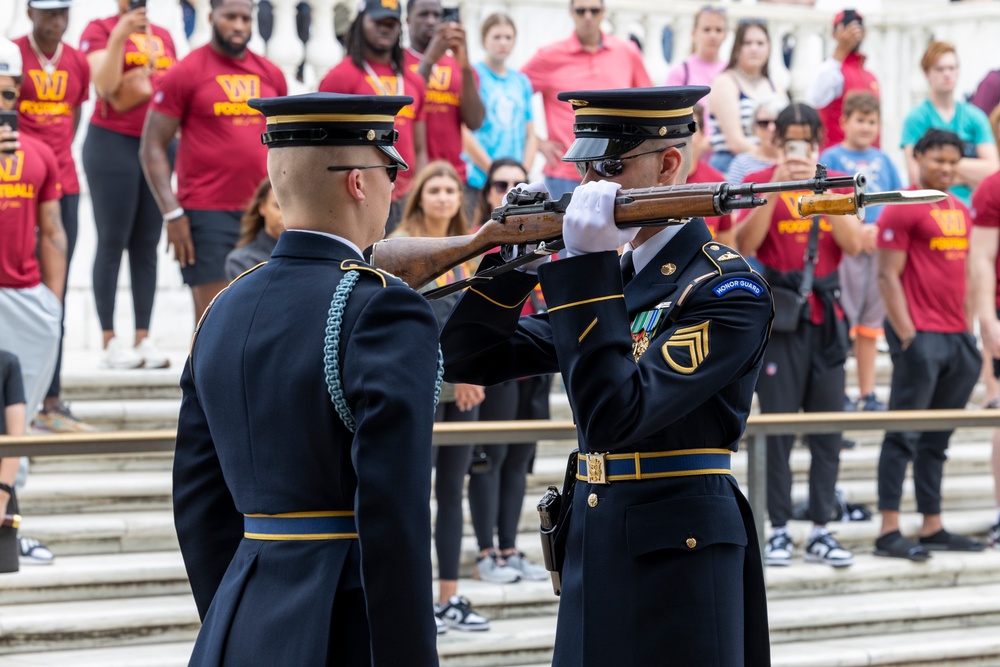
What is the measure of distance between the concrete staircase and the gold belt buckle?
270 cm

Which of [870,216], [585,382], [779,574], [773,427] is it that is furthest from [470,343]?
[870,216]

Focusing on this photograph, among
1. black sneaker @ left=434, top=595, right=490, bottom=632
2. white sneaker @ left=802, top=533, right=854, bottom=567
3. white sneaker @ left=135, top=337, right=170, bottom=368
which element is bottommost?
white sneaker @ left=802, top=533, right=854, bottom=567

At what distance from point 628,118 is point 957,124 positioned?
6.09 metres

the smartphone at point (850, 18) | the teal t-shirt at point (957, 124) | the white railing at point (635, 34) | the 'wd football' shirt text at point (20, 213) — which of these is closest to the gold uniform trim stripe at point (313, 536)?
the 'wd football' shirt text at point (20, 213)

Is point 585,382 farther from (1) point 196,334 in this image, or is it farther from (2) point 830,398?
(2) point 830,398

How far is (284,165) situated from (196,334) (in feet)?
1.24

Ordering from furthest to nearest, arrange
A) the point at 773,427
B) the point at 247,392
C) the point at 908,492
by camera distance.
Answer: the point at 908,492 → the point at 773,427 → the point at 247,392

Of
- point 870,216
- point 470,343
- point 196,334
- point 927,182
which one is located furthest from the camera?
point 870,216

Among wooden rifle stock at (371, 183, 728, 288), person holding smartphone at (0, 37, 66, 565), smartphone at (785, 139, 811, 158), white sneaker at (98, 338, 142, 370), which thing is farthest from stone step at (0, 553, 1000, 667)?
wooden rifle stock at (371, 183, 728, 288)

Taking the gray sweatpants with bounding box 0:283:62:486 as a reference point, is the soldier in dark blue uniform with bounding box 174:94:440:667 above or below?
above

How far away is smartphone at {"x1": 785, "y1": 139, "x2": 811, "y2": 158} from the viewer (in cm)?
646

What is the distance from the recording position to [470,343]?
308 cm

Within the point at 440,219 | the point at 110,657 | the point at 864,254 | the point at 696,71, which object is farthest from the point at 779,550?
the point at 696,71

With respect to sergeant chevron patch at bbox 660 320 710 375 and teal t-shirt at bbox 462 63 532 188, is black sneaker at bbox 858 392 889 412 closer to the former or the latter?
teal t-shirt at bbox 462 63 532 188
